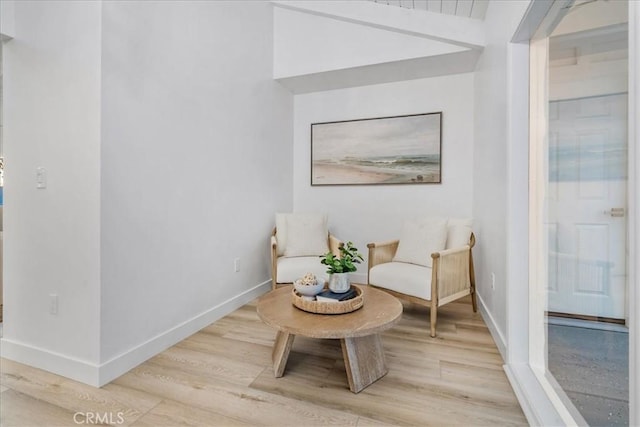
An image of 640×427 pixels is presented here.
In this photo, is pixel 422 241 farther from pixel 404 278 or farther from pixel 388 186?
pixel 388 186

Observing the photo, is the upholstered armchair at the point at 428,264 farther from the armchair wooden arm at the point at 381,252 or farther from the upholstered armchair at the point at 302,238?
the upholstered armchair at the point at 302,238

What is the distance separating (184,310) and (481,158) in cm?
276

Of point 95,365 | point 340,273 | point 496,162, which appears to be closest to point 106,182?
point 95,365

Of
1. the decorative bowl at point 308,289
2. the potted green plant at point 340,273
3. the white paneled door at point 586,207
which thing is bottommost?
the decorative bowl at point 308,289

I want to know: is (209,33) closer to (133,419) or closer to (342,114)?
(342,114)

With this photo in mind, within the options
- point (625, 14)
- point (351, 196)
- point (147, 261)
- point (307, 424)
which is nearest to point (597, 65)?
point (625, 14)

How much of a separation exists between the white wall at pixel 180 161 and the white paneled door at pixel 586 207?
7.63 feet

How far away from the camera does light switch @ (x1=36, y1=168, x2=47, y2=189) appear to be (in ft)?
6.16

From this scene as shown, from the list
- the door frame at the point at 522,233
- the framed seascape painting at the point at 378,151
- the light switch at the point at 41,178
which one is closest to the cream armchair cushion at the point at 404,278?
the door frame at the point at 522,233

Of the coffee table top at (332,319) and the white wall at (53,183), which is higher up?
the white wall at (53,183)

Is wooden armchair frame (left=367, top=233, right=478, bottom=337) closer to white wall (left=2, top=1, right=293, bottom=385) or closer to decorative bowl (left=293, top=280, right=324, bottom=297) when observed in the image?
decorative bowl (left=293, top=280, right=324, bottom=297)

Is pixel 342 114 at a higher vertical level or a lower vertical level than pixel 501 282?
higher

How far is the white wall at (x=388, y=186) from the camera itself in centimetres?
338

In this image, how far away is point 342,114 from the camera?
3.79 metres
